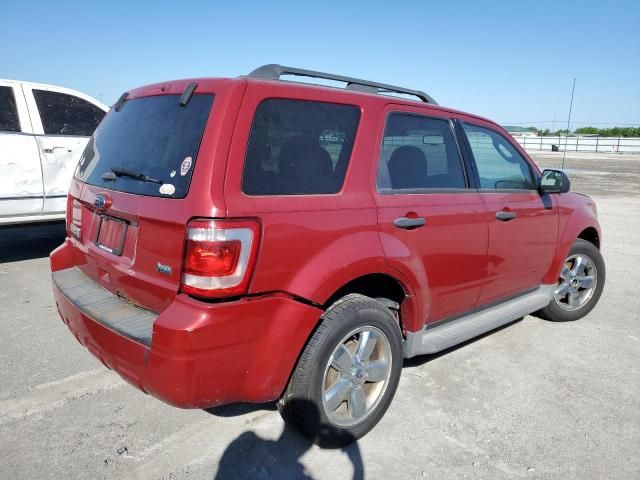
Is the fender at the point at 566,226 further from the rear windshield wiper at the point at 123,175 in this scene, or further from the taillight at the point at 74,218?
the taillight at the point at 74,218

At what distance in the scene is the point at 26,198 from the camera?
218 inches

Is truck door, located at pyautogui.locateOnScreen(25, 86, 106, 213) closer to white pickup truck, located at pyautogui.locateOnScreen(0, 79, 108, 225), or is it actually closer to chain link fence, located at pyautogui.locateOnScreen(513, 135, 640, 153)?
white pickup truck, located at pyautogui.locateOnScreen(0, 79, 108, 225)

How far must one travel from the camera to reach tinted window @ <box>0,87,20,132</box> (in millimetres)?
5426

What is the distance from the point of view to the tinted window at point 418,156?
9.17 ft

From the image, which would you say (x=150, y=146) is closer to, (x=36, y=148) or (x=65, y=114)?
(x=36, y=148)

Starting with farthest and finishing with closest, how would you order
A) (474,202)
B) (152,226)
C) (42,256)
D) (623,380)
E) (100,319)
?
(42,256) < (623,380) < (474,202) < (100,319) < (152,226)

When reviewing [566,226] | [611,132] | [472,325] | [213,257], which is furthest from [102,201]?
[611,132]

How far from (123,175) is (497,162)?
2.61 m

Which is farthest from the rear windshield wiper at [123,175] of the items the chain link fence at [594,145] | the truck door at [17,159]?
the chain link fence at [594,145]

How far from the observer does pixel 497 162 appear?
3.68m

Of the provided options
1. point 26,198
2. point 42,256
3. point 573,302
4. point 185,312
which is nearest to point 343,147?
point 185,312

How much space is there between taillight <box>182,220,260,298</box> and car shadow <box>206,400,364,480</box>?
751mm

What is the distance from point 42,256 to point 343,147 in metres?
5.22

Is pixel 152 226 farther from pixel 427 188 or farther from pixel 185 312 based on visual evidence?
pixel 427 188
